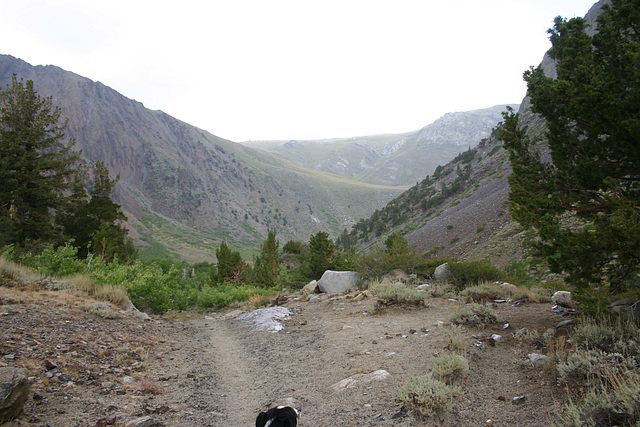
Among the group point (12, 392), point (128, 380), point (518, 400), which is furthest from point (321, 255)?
point (12, 392)

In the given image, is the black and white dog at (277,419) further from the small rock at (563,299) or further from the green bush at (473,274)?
the green bush at (473,274)

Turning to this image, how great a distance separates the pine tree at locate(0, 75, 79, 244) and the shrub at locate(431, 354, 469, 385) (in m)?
19.7

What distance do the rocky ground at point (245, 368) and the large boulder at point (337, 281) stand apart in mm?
5955

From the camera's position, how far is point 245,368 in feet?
21.1

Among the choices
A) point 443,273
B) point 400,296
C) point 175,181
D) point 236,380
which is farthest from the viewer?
point 175,181

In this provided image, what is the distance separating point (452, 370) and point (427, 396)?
801 millimetres

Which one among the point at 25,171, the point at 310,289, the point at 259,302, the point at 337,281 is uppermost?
the point at 25,171

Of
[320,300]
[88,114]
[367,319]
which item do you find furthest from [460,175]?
[88,114]

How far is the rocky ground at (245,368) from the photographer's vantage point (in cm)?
379

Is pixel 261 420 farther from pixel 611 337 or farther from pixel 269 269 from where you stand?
pixel 269 269

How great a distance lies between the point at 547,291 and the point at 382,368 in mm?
6956

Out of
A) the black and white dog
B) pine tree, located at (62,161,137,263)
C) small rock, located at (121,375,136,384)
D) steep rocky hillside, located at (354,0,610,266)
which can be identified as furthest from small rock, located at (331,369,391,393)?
pine tree, located at (62,161,137,263)

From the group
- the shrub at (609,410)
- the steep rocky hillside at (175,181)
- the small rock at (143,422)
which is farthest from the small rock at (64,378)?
the steep rocky hillside at (175,181)

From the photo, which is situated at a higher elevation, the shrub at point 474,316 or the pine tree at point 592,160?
the pine tree at point 592,160
